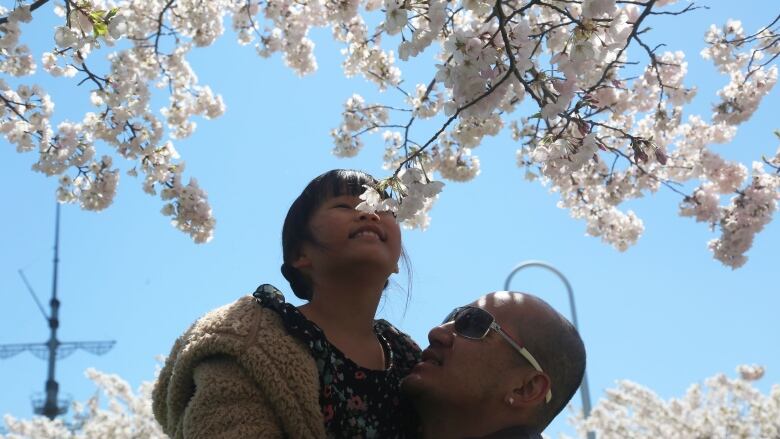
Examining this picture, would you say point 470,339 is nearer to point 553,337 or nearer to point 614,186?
point 553,337

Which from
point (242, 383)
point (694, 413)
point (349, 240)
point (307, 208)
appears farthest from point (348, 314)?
point (694, 413)

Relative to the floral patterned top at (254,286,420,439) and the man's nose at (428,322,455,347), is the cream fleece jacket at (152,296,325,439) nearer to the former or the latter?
the floral patterned top at (254,286,420,439)

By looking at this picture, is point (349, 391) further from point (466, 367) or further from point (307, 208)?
point (307, 208)

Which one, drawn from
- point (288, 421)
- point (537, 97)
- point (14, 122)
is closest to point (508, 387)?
point (288, 421)

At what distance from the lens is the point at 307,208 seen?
2.30 m

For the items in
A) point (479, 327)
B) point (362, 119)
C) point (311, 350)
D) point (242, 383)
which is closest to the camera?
point (242, 383)

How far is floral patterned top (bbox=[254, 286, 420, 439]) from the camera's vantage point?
1920mm

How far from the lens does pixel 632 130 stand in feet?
18.2

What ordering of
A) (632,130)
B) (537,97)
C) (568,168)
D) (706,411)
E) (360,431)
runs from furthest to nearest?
(706,411)
(632,130)
(568,168)
(537,97)
(360,431)

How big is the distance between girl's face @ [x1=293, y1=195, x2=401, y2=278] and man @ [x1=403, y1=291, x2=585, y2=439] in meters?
0.26

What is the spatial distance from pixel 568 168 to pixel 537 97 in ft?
1.20

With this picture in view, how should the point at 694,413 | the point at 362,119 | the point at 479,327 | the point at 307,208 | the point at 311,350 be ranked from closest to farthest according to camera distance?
the point at 311,350, the point at 479,327, the point at 307,208, the point at 362,119, the point at 694,413

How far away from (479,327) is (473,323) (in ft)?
0.07

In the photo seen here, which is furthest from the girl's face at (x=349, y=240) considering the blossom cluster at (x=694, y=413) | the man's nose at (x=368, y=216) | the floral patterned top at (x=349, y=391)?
the blossom cluster at (x=694, y=413)
